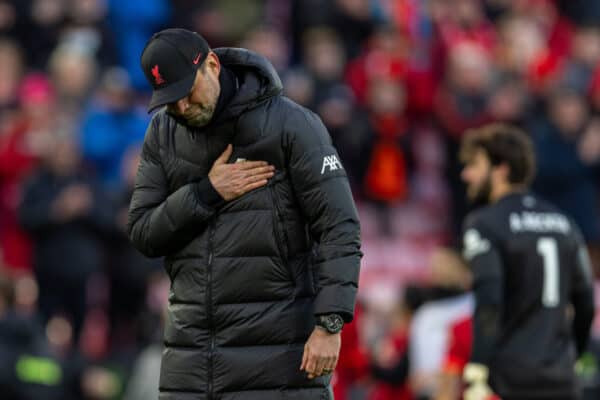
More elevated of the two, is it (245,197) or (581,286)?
(245,197)

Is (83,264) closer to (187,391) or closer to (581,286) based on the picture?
(581,286)

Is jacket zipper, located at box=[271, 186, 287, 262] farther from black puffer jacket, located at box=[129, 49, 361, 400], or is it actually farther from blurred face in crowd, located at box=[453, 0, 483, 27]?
blurred face in crowd, located at box=[453, 0, 483, 27]

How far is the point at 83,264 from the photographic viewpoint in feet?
38.7

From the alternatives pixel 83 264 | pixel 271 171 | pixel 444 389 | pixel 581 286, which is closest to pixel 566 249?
pixel 581 286

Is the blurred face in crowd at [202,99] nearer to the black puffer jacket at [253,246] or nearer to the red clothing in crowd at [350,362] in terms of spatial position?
the black puffer jacket at [253,246]

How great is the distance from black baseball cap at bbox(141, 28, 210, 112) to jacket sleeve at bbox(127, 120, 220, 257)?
1.39 feet

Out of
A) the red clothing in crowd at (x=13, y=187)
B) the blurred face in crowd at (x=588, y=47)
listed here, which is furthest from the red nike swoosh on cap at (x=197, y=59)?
the blurred face in crowd at (x=588, y=47)

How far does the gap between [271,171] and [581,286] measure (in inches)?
89.5

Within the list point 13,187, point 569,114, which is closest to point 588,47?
point 569,114

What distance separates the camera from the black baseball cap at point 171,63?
530cm

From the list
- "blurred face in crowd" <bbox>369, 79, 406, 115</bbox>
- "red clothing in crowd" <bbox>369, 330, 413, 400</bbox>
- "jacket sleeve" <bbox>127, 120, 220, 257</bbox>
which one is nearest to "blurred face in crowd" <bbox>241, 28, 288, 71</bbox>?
"blurred face in crowd" <bbox>369, 79, 406, 115</bbox>

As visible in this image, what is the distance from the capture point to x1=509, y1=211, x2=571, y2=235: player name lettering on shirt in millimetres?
6984

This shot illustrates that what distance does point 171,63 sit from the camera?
532 centimetres

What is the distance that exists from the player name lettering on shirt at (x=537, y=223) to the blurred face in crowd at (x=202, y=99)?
2.10 m
